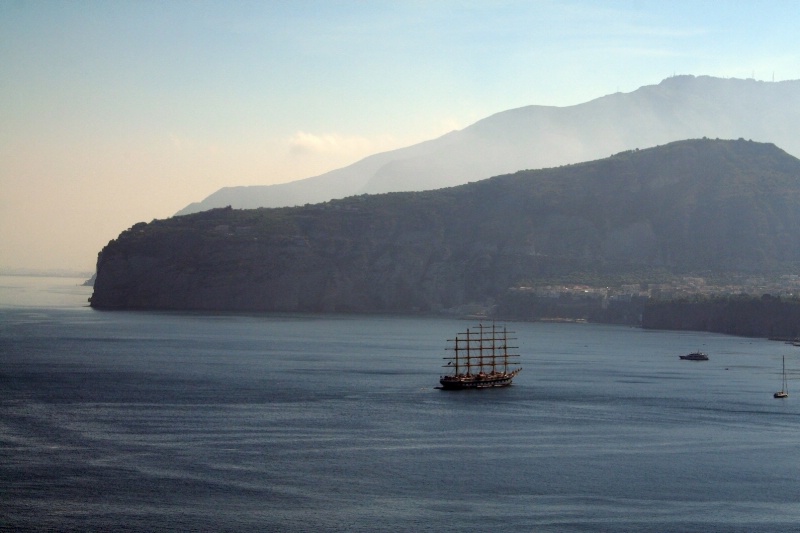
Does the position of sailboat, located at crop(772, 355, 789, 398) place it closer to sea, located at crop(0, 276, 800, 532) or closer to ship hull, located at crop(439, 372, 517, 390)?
sea, located at crop(0, 276, 800, 532)

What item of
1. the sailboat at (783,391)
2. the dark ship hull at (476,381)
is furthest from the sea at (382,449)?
the dark ship hull at (476,381)

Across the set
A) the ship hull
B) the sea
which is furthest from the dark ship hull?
the sea

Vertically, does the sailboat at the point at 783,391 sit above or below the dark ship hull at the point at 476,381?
below

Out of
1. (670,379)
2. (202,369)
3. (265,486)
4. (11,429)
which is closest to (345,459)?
(265,486)

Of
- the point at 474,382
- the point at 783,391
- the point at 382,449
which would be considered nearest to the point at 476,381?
the point at 474,382

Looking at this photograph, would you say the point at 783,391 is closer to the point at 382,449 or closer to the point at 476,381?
the point at 476,381

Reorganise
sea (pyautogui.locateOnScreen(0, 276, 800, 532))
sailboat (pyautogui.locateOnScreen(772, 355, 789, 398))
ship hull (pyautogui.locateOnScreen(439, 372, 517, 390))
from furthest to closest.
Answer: ship hull (pyautogui.locateOnScreen(439, 372, 517, 390)), sailboat (pyautogui.locateOnScreen(772, 355, 789, 398)), sea (pyautogui.locateOnScreen(0, 276, 800, 532))

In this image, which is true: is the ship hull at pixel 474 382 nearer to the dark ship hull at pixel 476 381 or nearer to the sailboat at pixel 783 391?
the dark ship hull at pixel 476 381

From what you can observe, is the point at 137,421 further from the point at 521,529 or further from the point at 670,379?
the point at 670,379

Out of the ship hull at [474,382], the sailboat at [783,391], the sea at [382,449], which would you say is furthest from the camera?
the ship hull at [474,382]
